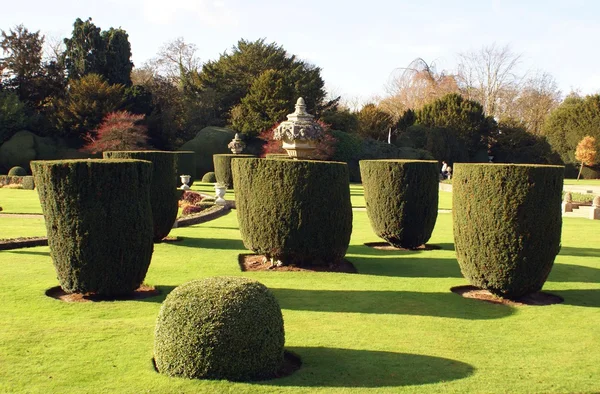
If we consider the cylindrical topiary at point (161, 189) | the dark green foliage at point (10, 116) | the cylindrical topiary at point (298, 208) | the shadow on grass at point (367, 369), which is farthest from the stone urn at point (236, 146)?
the shadow on grass at point (367, 369)

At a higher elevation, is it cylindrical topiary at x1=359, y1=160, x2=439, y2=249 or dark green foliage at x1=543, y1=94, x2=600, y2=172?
dark green foliage at x1=543, y1=94, x2=600, y2=172

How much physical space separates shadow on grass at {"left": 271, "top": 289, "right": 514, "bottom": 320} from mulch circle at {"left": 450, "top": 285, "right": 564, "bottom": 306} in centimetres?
27

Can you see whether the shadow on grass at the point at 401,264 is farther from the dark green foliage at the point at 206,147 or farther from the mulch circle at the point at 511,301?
the dark green foliage at the point at 206,147

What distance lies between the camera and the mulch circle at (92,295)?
29.0ft

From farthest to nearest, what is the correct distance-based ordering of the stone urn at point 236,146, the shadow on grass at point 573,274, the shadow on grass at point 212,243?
the stone urn at point 236,146, the shadow on grass at point 212,243, the shadow on grass at point 573,274

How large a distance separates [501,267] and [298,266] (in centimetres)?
405

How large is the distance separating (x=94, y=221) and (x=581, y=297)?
25.6 ft

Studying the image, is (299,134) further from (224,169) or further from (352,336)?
(224,169)

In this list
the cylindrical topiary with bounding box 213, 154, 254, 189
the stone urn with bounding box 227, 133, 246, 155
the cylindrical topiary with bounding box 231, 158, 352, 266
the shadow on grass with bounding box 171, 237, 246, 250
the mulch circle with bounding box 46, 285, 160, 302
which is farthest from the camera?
the stone urn with bounding box 227, 133, 246, 155

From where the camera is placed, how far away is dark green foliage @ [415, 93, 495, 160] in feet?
174

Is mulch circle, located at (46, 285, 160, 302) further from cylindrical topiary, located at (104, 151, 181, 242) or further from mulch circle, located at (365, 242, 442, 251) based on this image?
mulch circle, located at (365, 242, 442, 251)

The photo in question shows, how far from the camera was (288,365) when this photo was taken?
247 inches

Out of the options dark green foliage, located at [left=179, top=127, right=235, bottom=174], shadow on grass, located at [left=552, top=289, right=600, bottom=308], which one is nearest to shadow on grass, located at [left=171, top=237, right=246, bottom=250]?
shadow on grass, located at [left=552, top=289, right=600, bottom=308]

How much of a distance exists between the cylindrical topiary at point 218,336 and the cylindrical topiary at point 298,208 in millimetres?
5192
